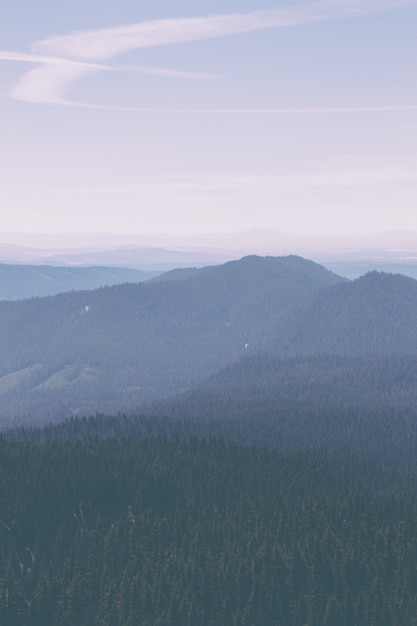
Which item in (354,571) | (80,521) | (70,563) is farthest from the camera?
(80,521)

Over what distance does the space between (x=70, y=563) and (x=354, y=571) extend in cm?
4933

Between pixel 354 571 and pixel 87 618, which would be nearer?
pixel 87 618

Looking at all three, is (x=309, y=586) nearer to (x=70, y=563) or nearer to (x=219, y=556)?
(x=219, y=556)

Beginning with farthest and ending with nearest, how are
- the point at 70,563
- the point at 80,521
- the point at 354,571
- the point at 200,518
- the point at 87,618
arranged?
the point at 80,521 → the point at 200,518 → the point at 70,563 → the point at 354,571 → the point at 87,618

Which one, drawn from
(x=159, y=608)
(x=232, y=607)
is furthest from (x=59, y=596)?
(x=232, y=607)

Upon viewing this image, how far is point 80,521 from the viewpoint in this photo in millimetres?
193500

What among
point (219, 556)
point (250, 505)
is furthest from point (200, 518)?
point (219, 556)

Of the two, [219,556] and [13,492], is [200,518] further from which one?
[13,492]

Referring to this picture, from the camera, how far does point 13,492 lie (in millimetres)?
196875

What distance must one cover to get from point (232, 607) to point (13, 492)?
70.5m

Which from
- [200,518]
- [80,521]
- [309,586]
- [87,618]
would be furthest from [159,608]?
[80,521]

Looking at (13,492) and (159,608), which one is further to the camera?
(13,492)

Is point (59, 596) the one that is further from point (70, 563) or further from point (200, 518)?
point (200, 518)

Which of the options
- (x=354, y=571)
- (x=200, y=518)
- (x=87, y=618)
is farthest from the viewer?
(x=200, y=518)
